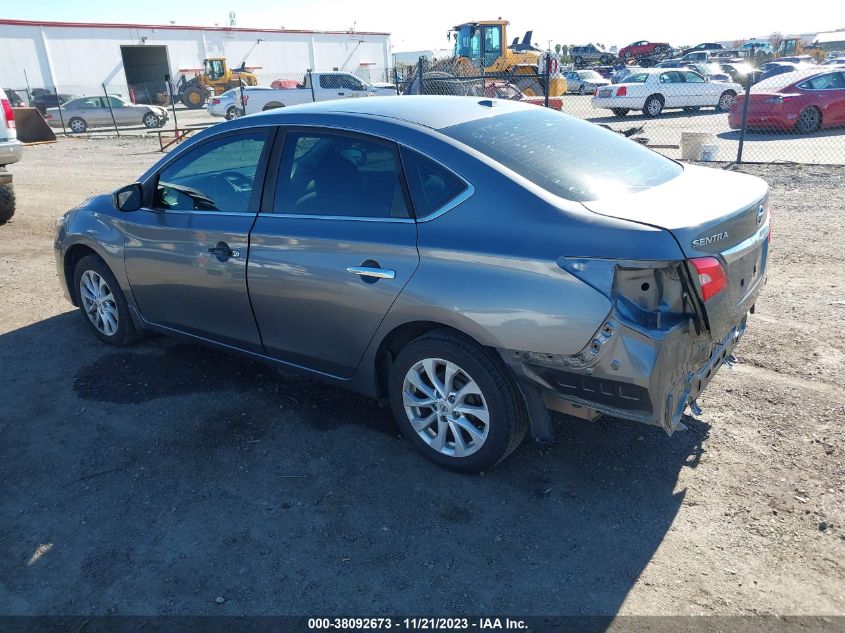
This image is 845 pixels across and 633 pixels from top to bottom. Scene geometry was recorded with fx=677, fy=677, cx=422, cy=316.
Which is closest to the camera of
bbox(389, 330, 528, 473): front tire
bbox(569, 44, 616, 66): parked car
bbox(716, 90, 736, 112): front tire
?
bbox(389, 330, 528, 473): front tire

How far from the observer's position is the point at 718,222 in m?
2.91

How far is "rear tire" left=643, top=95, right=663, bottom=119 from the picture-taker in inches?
862

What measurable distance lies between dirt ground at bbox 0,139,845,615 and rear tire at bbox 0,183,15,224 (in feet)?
17.7

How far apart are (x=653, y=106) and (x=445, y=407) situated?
21.4 metres

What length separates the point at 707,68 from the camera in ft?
80.6

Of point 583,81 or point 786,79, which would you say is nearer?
point 786,79

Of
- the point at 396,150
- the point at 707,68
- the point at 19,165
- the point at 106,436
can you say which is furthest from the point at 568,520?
the point at 707,68

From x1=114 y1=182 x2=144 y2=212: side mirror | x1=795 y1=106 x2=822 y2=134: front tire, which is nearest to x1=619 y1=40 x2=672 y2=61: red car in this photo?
x1=795 y1=106 x2=822 y2=134: front tire

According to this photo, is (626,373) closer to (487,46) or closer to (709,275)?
(709,275)

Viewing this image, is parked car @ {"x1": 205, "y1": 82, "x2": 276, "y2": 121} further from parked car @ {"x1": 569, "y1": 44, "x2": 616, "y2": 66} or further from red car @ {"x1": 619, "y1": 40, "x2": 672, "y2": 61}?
red car @ {"x1": 619, "y1": 40, "x2": 672, "y2": 61}

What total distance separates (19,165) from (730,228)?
18350mm

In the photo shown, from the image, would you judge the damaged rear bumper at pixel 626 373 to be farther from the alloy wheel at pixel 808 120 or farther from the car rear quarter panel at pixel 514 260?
the alloy wheel at pixel 808 120

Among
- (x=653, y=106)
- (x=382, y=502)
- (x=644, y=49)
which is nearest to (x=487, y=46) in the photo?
(x=653, y=106)

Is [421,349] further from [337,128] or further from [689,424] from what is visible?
[689,424]
